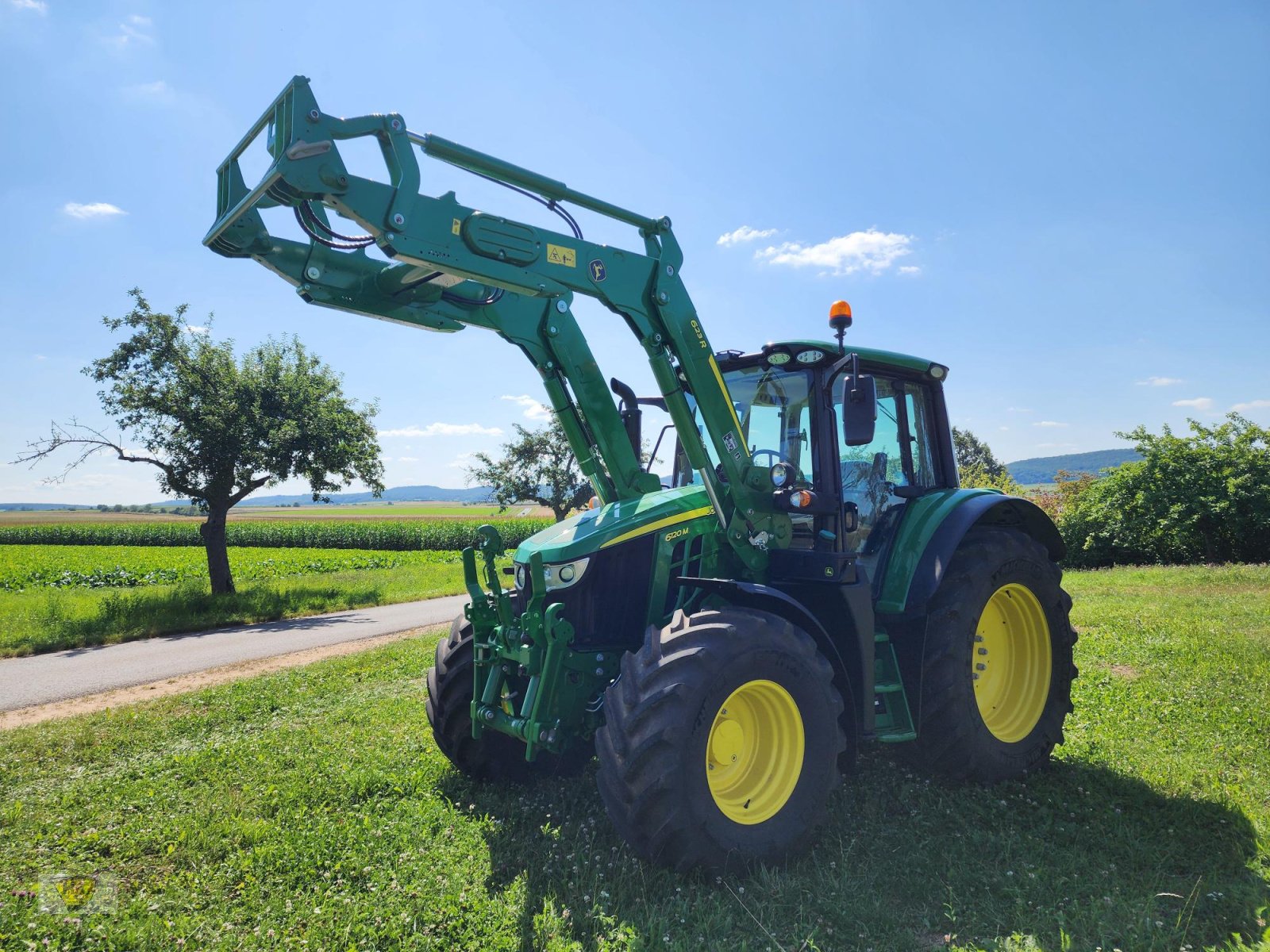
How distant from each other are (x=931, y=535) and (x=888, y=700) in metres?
1.10

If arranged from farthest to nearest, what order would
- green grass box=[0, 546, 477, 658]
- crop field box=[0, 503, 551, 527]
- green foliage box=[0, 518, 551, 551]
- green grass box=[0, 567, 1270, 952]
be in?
crop field box=[0, 503, 551, 527] < green foliage box=[0, 518, 551, 551] < green grass box=[0, 546, 477, 658] < green grass box=[0, 567, 1270, 952]

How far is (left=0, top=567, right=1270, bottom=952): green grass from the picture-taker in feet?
10.9

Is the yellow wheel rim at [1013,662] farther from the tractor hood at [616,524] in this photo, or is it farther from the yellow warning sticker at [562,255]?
the yellow warning sticker at [562,255]

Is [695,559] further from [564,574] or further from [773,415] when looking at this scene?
[773,415]

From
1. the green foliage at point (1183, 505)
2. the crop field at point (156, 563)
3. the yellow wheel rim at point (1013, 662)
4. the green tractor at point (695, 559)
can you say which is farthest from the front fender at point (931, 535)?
the crop field at point (156, 563)

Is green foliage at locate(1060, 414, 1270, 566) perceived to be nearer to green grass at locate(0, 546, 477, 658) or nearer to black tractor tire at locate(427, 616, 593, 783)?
green grass at locate(0, 546, 477, 658)

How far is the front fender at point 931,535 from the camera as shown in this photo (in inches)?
185

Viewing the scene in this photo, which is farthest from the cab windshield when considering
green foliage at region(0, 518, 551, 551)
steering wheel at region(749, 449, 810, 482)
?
green foliage at region(0, 518, 551, 551)

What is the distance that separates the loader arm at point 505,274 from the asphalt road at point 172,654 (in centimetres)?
813

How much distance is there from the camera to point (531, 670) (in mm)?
4176

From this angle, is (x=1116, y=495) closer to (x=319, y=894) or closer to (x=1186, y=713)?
(x=1186, y=713)

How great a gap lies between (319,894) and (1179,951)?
3758 millimetres

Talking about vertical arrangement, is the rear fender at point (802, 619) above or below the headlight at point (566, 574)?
below

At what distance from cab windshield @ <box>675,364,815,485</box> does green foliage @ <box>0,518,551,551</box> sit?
110 feet
